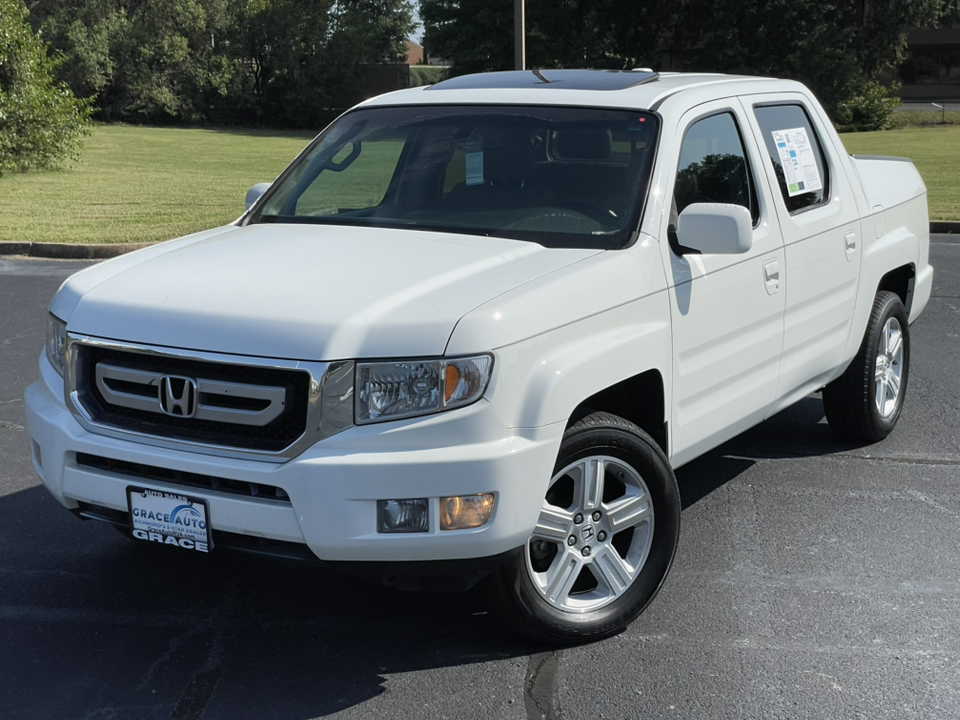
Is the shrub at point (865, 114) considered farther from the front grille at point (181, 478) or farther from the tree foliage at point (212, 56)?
the front grille at point (181, 478)

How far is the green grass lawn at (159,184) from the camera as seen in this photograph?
1505 centimetres

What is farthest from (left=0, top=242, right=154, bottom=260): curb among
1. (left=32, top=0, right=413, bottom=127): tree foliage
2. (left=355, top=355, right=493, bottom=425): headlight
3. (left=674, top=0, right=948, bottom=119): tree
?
(left=32, top=0, right=413, bottom=127): tree foliage

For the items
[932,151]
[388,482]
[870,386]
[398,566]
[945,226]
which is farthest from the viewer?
[932,151]

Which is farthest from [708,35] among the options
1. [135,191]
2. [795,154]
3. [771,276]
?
[771,276]

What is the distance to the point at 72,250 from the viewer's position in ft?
43.3

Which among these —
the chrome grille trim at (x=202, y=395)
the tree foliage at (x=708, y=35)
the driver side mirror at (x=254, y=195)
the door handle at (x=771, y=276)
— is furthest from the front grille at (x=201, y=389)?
the tree foliage at (x=708, y=35)

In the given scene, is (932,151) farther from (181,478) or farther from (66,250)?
(181,478)

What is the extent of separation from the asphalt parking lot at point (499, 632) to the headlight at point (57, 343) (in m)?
0.95

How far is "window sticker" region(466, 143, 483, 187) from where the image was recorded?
4598 mm

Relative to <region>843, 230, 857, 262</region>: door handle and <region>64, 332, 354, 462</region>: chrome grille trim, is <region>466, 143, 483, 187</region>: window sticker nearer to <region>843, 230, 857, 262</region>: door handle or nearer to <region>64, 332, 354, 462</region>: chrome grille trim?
<region>64, 332, 354, 462</region>: chrome grille trim

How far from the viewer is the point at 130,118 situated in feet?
163

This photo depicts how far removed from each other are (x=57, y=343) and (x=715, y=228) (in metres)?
2.34

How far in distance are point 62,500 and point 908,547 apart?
11.0 feet

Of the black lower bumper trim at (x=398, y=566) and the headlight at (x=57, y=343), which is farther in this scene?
the headlight at (x=57, y=343)
